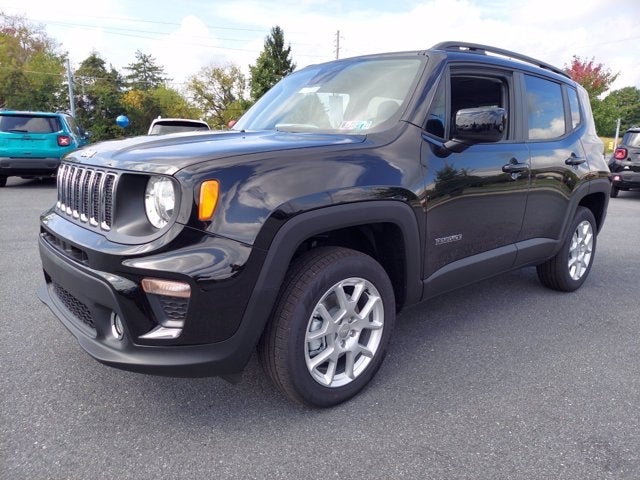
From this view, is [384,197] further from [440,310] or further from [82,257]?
[440,310]

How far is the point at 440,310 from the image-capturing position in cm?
379

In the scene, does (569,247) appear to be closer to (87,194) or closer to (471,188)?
(471,188)

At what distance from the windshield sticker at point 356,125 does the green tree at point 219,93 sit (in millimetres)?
57802

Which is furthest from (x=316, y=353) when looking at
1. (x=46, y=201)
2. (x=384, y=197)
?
(x=46, y=201)

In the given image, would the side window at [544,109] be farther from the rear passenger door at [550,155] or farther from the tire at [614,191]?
the tire at [614,191]

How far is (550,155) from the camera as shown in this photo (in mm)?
3584

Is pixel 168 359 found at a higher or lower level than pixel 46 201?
higher

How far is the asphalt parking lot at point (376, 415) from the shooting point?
2004 millimetres

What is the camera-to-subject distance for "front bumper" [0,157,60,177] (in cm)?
1005

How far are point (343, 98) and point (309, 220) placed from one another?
127 centimetres

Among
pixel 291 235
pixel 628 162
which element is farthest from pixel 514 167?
pixel 628 162

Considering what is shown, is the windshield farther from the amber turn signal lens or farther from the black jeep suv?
the amber turn signal lens

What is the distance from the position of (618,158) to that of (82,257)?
39.0ft

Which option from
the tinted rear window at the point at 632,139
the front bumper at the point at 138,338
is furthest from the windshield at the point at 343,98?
the tinted rear window at the point at 632,139
